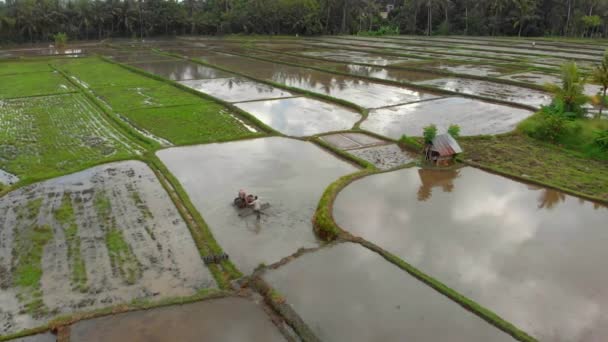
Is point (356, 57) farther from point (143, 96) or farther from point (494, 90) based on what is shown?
point (143, 96)

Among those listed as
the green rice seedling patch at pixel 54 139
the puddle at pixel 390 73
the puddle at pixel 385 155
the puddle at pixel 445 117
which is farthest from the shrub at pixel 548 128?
the green rice seedling patch at pixel 54 139

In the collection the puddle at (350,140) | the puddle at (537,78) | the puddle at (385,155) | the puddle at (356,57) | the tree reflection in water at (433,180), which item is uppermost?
the puddle at (356,57)

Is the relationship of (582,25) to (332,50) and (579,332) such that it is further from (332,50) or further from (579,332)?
(579,332)

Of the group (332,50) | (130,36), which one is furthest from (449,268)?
(130,36)

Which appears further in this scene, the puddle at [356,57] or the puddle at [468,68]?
the puddle at [356,57]

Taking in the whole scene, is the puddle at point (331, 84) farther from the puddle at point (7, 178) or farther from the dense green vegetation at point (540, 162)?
the puddle at point (7, 178)

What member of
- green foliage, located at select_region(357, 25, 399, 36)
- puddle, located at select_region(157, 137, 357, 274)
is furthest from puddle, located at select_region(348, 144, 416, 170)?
green foliage, located at select_region(357, 25, 399, 36)

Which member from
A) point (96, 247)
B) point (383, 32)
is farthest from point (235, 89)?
point (383, 32)
